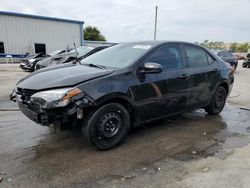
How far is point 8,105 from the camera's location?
251 inches

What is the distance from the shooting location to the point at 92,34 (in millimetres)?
56844

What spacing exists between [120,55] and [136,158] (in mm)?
1812

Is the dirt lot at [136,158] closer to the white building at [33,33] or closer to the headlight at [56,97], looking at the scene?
the headlight at [56,97]

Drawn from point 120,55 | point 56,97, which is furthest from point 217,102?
point 56,97

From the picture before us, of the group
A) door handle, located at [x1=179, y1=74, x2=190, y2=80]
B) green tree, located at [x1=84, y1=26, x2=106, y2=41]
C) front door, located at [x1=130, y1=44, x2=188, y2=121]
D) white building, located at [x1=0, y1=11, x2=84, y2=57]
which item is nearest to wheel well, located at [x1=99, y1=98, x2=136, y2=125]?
front door, located at [x1=130, y1=44, x2=188, y2=121]

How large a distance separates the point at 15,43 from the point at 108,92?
91.2 ft

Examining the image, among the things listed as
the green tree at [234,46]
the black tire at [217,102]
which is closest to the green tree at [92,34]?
the green tree at [234,46]

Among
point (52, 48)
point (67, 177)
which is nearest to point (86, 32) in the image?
point (52, 48)

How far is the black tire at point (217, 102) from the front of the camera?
5547 mm

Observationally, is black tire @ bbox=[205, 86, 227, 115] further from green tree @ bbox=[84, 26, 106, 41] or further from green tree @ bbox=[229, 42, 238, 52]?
green tree @ bbox=[229, 42, 238, 52]

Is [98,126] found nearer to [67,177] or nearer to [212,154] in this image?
[67,177]

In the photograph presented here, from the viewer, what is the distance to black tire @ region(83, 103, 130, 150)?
345 centimetres

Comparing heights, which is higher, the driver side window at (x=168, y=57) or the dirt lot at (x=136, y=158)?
the driver side window at (x=168, y=57)

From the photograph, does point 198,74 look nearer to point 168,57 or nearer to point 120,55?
point 168,57
